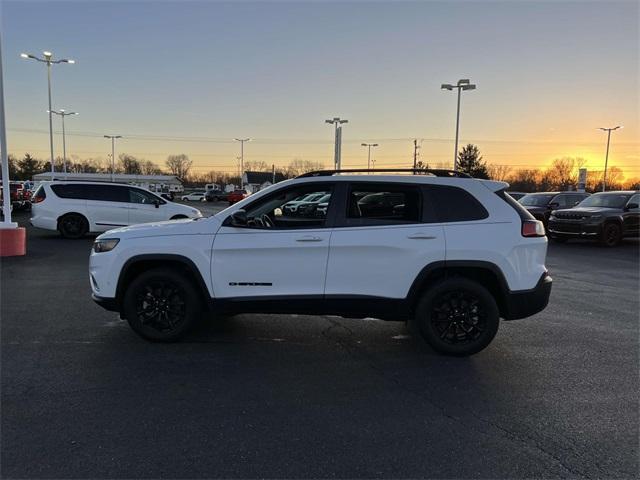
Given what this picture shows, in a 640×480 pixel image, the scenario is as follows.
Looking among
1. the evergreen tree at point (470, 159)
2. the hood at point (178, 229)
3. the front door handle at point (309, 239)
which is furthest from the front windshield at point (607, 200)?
the evergreen tree at point (470, 159)

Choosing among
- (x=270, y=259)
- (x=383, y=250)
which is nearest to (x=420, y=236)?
(x=383, y=250)

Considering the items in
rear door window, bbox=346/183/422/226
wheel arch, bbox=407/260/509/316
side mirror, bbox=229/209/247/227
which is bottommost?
wheel arch, bbox=407/260/509/316

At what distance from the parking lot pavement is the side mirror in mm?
1310

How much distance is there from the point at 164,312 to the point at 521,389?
3585 millimetres

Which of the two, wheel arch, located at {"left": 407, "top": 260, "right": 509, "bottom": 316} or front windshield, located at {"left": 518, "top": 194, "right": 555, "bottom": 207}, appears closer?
wheel arch, located at {"left": 407, "top": 260, "right": 509, "bottom": 316}

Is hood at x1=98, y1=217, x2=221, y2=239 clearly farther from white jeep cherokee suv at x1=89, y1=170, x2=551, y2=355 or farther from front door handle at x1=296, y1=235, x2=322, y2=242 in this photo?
front door handle at x1=296, y1=235, x2=322, y2=242

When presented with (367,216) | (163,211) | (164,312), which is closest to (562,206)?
(163,211)

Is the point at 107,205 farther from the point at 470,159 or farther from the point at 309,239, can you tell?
the point at 470,159

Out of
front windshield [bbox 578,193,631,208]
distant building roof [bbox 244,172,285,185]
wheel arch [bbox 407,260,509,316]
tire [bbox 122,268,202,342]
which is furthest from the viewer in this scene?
distant building roof [bbox 244,172,285,185]

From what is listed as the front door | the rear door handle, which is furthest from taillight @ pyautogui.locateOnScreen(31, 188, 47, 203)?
the rear door handle

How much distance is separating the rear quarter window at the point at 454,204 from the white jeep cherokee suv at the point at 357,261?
10 millimetres

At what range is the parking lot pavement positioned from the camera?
3.00 metres

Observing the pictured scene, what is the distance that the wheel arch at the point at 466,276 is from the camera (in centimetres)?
474

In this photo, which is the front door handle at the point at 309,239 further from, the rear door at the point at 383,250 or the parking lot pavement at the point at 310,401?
the parking lot pavement at the point at 310,401
